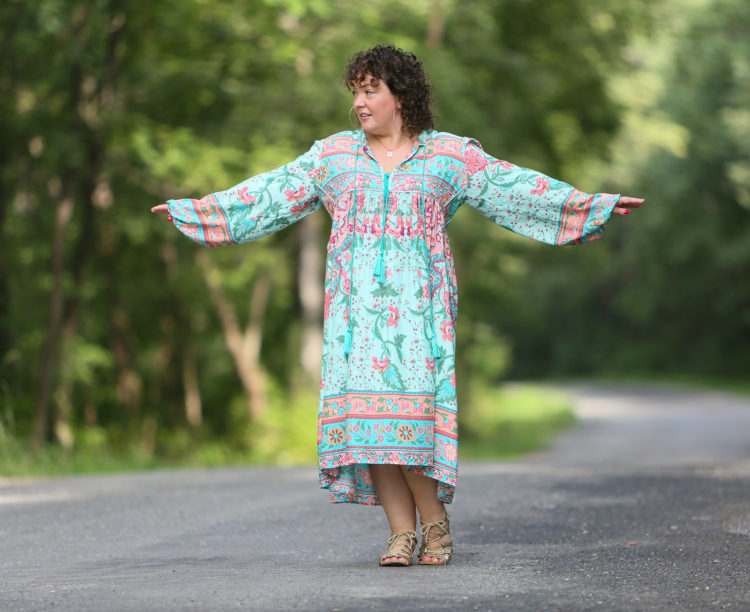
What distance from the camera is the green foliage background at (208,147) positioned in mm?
14547

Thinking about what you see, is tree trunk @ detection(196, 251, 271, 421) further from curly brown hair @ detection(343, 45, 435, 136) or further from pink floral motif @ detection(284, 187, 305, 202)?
curly brown hair @ detection(343, 45, 435, 136)

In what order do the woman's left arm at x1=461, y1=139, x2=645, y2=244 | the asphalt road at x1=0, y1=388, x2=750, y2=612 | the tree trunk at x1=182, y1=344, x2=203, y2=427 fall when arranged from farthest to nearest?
the tree trunk at x1=182, y1=344, x2=203, y2=427 < the woman's left arm at x1=461, y1=139, x2=645, y2=244 < the asphalt road at x1=0, y1=388, x2=750, y2=612

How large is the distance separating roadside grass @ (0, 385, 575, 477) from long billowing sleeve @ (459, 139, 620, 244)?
6.69 meters

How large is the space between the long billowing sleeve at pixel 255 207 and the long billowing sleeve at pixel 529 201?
0.66 metres

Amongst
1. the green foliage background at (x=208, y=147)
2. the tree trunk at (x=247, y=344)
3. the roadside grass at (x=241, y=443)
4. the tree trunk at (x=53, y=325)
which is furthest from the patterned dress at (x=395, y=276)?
the tree trunk at (x=247, y=344)

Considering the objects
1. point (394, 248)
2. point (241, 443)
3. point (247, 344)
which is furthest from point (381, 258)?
point (247, 344)

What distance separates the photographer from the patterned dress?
4836 mm

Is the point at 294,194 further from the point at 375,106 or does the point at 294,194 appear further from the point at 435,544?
the point at 435,544

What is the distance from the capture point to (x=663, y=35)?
23.4 metres

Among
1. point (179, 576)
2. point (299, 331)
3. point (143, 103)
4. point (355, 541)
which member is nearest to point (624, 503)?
point (355, 541)

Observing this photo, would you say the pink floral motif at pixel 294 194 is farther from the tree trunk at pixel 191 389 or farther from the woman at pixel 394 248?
the tree trunk at pixel 191 389

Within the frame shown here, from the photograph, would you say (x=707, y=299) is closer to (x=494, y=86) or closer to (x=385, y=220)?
(x=494, y=86)

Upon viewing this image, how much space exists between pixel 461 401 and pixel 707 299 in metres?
30.6

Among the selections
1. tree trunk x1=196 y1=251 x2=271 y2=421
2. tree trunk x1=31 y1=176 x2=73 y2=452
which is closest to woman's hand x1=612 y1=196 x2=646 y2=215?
tree trunk x1=31 y1=176 x2=73 y2=452
